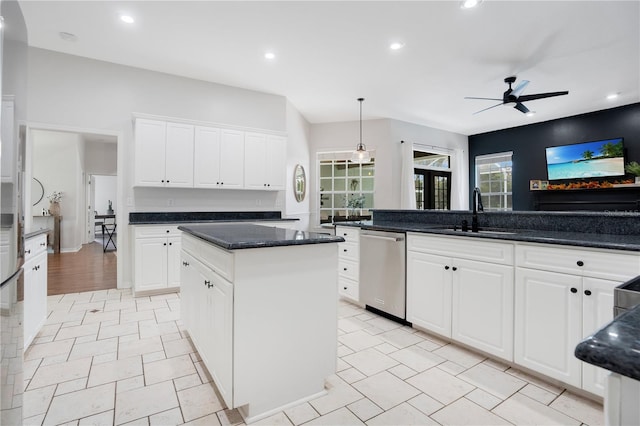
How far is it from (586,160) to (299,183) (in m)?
5.41

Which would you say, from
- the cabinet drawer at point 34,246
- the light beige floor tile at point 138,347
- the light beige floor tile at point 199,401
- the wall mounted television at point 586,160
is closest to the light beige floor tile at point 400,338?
the light beige floor tile at point 199,401

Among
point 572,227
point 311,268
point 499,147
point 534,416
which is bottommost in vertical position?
point 534,416

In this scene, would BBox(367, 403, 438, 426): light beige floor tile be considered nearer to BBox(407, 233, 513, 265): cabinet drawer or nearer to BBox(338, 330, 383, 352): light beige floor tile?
BBox(338, 330, 383, 352): light beige floor tile

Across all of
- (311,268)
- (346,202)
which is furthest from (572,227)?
(346,202)

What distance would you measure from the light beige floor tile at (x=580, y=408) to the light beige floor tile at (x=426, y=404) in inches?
25.4

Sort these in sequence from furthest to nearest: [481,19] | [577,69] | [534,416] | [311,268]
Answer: [577,69] → [481,19] → [311,268] → [534,416]

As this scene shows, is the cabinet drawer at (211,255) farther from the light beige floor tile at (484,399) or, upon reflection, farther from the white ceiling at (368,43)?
the white ceiling at (368,43)

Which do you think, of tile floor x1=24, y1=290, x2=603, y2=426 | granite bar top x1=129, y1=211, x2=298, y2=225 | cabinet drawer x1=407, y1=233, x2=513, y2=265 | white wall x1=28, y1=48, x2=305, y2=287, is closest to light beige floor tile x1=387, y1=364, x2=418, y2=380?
tile floor x1=24, y1=290, x2=603, y2=426

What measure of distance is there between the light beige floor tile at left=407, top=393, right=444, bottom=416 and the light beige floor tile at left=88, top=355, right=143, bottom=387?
1762mm

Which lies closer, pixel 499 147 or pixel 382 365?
pixel 382 365

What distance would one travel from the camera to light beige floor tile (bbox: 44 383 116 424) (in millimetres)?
1669

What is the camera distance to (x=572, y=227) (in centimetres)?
229

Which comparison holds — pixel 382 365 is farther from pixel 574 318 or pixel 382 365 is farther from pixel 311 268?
pixel 574 318

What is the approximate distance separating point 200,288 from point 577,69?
535 centimetres
